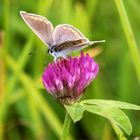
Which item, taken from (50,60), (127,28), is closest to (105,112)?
(127,28)

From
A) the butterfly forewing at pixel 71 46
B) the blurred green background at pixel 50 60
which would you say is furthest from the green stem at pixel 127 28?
the blurred green background at pixel 50 60

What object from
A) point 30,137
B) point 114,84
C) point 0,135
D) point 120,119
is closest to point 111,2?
point 114,84

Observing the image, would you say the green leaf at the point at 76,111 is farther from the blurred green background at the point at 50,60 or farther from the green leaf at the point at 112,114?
the blurred green background at the point at 50,60

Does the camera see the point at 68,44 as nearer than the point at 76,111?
No

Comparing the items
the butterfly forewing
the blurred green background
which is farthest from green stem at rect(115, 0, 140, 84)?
the blurred green background

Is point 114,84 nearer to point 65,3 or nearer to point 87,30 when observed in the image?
point 87,30

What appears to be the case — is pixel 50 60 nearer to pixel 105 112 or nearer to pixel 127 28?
pixel 127 28

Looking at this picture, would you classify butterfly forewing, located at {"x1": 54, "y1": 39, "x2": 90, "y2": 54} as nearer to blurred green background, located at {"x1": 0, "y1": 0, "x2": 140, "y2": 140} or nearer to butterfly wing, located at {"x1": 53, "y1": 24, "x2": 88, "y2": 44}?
butterfly wing, located at {"x1": 53, "y1": 24, "x2": 88, "y2": 44}

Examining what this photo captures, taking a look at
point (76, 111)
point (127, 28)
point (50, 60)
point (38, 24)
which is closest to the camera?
point (76, 111)
